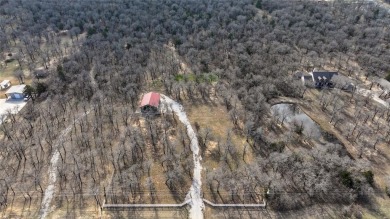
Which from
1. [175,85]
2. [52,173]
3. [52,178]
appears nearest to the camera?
[52,178]

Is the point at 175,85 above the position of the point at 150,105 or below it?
above

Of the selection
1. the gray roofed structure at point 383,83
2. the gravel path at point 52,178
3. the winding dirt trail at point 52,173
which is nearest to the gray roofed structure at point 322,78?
the gray roofed structure at point 383,83

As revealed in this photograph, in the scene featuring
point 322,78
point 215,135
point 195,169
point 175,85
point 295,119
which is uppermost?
point 322,78

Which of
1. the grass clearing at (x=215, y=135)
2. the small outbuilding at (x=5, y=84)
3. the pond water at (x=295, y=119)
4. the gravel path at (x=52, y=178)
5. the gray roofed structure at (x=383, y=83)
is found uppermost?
the gray roofed structure at (x=383, y=83)

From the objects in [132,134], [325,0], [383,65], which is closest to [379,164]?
[383,65]

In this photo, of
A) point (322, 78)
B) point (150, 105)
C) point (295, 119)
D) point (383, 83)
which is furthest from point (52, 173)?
point (383, 83)

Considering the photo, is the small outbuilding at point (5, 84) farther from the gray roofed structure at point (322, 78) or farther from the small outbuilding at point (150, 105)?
the gray roofed structure at point (322, 78)

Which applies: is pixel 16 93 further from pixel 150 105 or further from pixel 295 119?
pixel 295 119
